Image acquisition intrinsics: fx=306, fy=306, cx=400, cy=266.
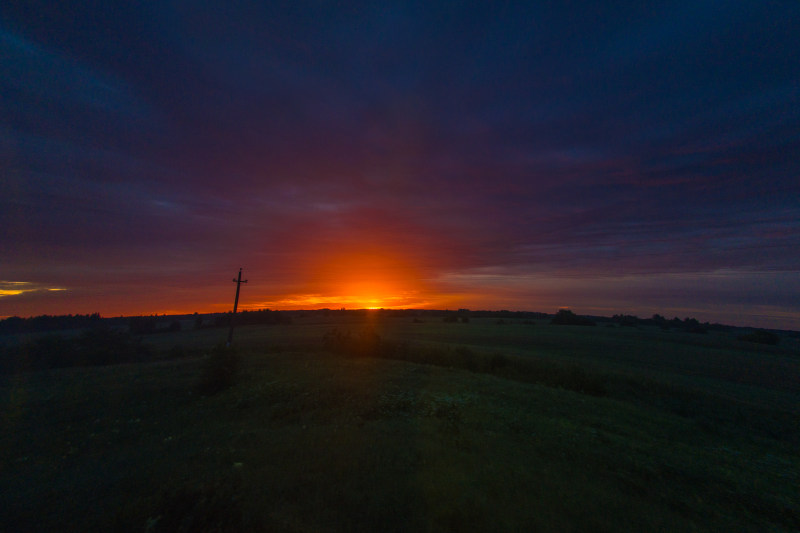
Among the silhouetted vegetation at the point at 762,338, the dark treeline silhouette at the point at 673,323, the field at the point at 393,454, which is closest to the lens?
the field at the point at 393,454

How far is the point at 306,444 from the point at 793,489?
1364cm

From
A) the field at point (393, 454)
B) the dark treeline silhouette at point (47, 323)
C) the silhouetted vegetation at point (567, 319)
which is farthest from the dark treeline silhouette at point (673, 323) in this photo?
the dark treeline silhouette at point (47, 323)

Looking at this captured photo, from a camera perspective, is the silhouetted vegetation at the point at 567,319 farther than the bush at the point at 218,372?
Yes

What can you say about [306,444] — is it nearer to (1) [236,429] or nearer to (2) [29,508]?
(1) [236,429]

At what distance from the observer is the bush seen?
641 inches

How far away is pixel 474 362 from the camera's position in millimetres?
24844

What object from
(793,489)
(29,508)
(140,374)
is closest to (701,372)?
(793,489)

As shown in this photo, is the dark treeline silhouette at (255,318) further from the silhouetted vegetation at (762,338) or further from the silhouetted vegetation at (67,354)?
the silhouetted vegetation at (762,338)

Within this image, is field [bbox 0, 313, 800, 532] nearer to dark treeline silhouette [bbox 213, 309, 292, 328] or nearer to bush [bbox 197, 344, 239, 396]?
bush [bbox 197, 344, 239, 396]

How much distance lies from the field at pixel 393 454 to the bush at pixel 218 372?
239 mm

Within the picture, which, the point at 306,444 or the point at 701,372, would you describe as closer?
the point at 306,444

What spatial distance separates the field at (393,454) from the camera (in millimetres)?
6367

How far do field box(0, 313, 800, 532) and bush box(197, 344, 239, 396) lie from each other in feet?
0.79

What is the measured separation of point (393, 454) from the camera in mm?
8844
